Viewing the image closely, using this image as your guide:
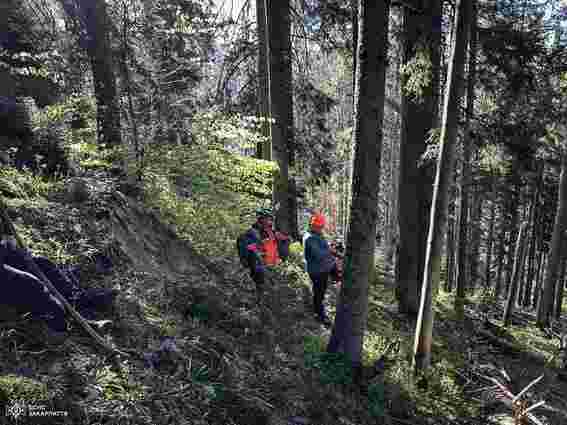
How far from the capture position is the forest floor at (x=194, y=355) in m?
3.65

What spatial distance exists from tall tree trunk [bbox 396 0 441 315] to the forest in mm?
45

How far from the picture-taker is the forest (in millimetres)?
4039

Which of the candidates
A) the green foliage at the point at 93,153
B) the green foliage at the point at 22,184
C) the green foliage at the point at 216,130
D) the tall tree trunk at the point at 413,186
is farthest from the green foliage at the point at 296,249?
the green foliage at the point at 22,184

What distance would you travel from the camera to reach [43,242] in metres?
5.12

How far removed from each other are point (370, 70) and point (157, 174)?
11.9 ft

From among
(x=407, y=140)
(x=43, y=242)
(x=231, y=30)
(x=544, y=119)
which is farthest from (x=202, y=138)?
(x=544, y=119)

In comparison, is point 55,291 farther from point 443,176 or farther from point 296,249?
point 296,249

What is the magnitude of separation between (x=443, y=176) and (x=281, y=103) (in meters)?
4.69

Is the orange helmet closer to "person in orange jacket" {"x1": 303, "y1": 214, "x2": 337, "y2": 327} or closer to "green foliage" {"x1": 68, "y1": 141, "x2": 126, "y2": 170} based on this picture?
"person in orange jacket" {"x1": 303, "y1": 214, "x2": 337, "y2": 327}

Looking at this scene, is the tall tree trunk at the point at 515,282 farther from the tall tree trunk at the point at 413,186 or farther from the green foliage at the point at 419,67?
the green foliage at the point at 419,67

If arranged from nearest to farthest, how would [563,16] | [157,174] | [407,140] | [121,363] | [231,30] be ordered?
[121,363]
[157,174]
[407,140]
[231,30]
[563,16]

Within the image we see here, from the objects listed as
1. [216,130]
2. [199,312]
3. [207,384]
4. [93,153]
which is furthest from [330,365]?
[93,153]

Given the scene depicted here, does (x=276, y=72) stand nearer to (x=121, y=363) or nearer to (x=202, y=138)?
(x=202, y=138)

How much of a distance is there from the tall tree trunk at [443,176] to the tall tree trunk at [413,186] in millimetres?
2677
